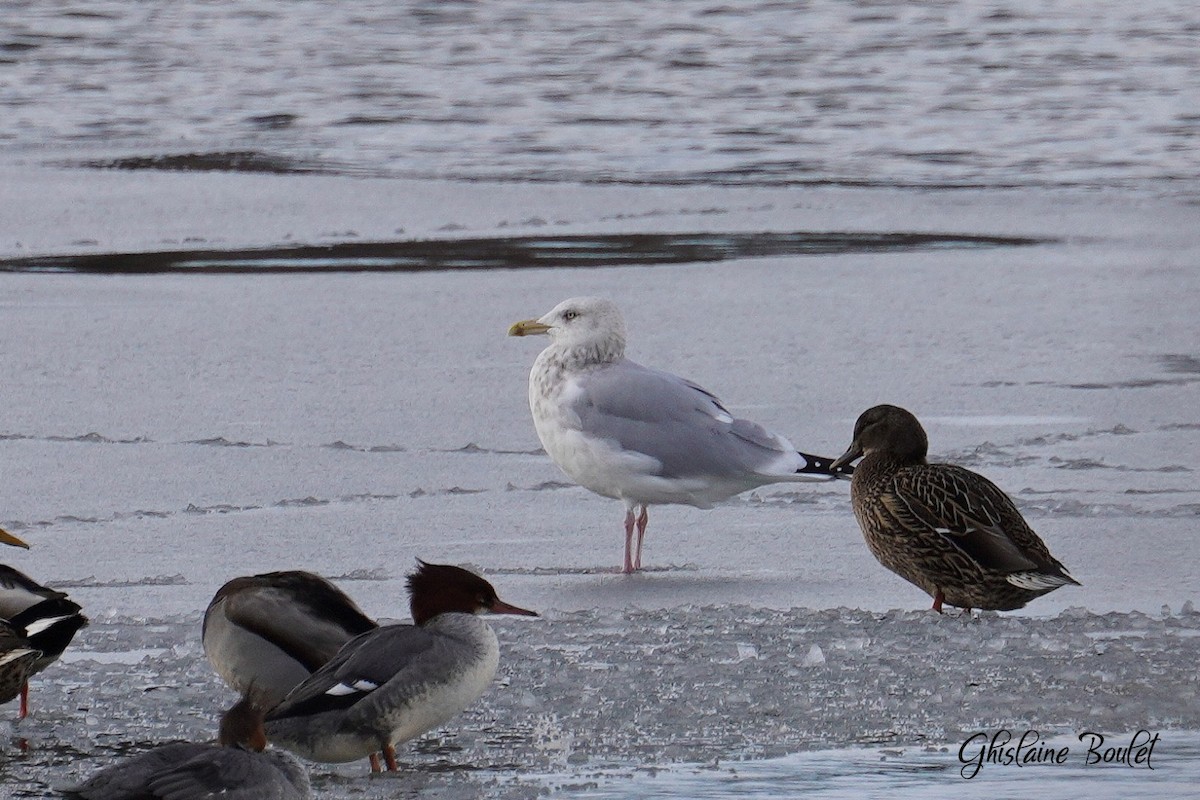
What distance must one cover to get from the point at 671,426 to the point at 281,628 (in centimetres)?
258

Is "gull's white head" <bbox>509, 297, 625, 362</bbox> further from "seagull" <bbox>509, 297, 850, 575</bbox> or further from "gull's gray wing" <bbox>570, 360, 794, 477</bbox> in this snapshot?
"gull's gray wing" <bbox>570, 360, 794, 477</bbox>

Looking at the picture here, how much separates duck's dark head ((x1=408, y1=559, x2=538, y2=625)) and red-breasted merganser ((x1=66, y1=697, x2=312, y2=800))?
31.6 inches

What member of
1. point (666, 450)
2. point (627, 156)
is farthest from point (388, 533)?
point (627, 156)

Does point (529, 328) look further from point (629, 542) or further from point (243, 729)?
point (243, 729)

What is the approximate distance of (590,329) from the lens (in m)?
7.42

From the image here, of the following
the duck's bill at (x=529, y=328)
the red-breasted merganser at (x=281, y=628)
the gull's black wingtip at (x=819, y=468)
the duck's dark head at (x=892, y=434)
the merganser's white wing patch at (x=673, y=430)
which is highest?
the red-breasted merganser at (x=281, y=628)

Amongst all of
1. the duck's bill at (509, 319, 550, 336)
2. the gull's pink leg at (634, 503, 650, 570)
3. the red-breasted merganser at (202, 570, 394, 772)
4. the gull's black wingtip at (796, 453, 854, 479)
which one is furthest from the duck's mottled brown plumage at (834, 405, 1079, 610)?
the red-breasted merganser at (202, 570, 394, 772)

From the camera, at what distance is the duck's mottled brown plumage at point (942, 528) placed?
5.94m

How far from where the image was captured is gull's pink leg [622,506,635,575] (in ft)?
21.6

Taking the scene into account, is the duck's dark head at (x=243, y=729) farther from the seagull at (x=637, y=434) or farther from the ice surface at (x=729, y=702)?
the seagull at (x=637, y=434)

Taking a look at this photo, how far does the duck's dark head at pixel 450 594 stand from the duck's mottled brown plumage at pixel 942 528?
1698 millimetres

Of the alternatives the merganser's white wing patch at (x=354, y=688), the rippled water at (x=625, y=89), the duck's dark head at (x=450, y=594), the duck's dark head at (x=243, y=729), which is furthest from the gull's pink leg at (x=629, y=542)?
the rippled water at (x=625, y=89)

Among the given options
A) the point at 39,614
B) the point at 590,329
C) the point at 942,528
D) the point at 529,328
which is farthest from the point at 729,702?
the point at 529,328

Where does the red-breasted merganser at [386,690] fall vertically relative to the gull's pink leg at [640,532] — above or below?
above
